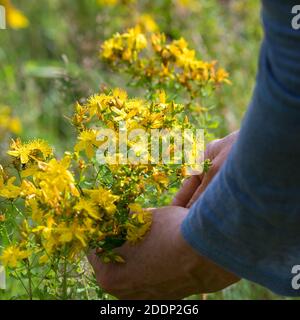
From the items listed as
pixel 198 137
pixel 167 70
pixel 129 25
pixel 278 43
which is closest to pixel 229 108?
pixel 129 25

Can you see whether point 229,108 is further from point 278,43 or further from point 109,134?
point 278,43

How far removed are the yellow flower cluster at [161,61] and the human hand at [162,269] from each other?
2.27ft

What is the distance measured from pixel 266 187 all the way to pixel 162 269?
0.82 feet

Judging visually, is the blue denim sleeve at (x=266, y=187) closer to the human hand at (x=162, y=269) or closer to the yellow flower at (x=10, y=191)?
the human hand at (x=162, y=269)

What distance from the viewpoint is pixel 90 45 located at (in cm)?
367

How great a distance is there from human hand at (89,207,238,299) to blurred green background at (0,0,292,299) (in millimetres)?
1427

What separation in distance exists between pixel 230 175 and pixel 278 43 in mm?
216

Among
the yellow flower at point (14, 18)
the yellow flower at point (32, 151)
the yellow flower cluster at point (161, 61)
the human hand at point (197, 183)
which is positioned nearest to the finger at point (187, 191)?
the human hand at point (197, 183)

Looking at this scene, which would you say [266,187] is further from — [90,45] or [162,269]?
[90,45]

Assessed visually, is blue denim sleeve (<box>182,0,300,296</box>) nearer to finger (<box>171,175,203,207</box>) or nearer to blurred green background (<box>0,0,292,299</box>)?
finger (<box>171,175,203,207</box>)

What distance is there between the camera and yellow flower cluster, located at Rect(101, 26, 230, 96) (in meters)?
1.94

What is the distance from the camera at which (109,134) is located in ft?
4.44

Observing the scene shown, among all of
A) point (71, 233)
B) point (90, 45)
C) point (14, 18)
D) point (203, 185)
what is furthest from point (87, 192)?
point (14, 18)

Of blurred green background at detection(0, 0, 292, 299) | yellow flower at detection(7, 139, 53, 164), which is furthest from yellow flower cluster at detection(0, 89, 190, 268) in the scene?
blurred green background at detection(0, 0, 292, 299)
